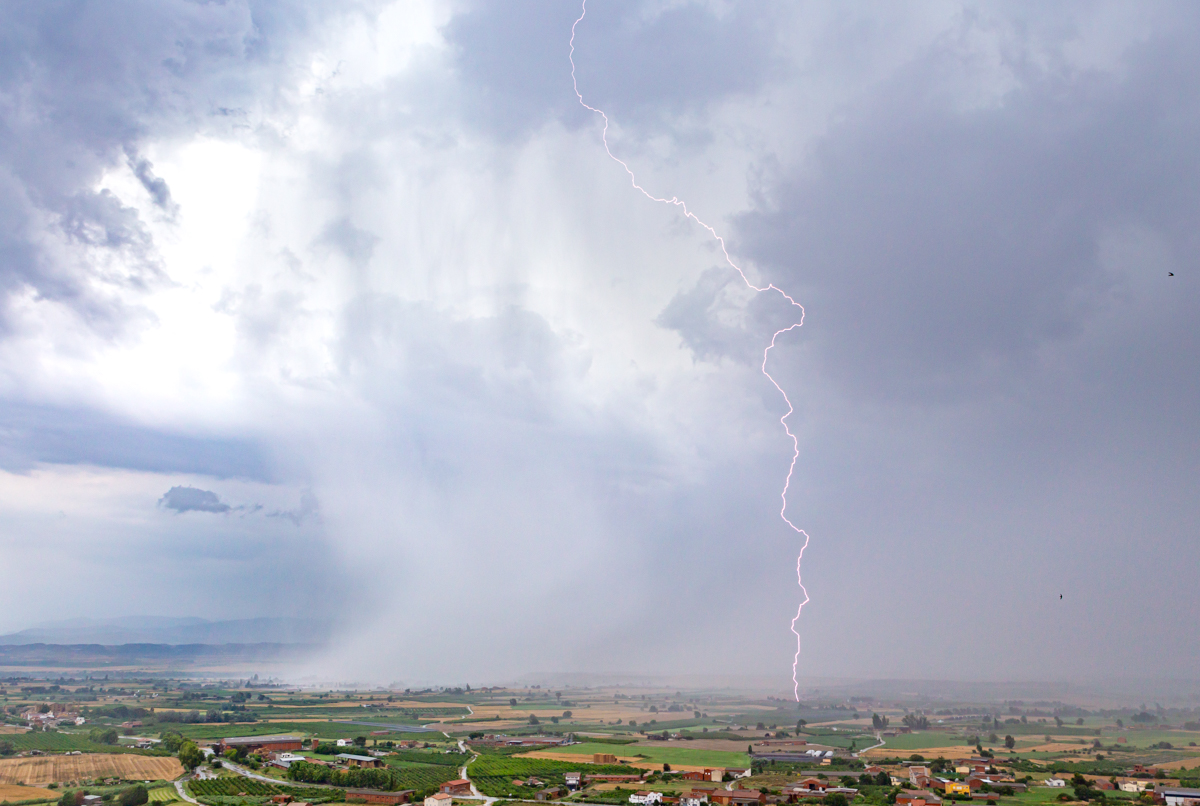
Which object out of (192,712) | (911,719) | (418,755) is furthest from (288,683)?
(911,719)

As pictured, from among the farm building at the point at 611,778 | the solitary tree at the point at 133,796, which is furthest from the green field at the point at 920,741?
the solitary tree at the point at 133,796

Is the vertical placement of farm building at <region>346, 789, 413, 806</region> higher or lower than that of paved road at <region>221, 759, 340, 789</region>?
higher

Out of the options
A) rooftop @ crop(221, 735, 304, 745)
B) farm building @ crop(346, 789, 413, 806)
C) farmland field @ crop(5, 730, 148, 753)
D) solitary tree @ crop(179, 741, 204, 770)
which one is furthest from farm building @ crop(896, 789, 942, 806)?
farmland field @ crop(5, 730, 148, 753)

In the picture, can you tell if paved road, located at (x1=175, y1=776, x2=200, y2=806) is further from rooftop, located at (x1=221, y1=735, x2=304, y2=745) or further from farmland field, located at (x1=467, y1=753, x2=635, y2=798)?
farmland field, located at (x1=467, y1=753, x2=635, y2=798)

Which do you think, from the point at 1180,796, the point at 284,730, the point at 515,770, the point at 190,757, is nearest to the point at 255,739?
the point at 284,730

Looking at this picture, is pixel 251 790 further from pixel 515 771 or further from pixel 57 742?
Answer: pixel 57 742

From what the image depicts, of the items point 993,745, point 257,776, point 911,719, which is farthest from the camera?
point 911,719

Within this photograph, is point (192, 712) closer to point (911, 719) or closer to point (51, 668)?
point (911, 719)
